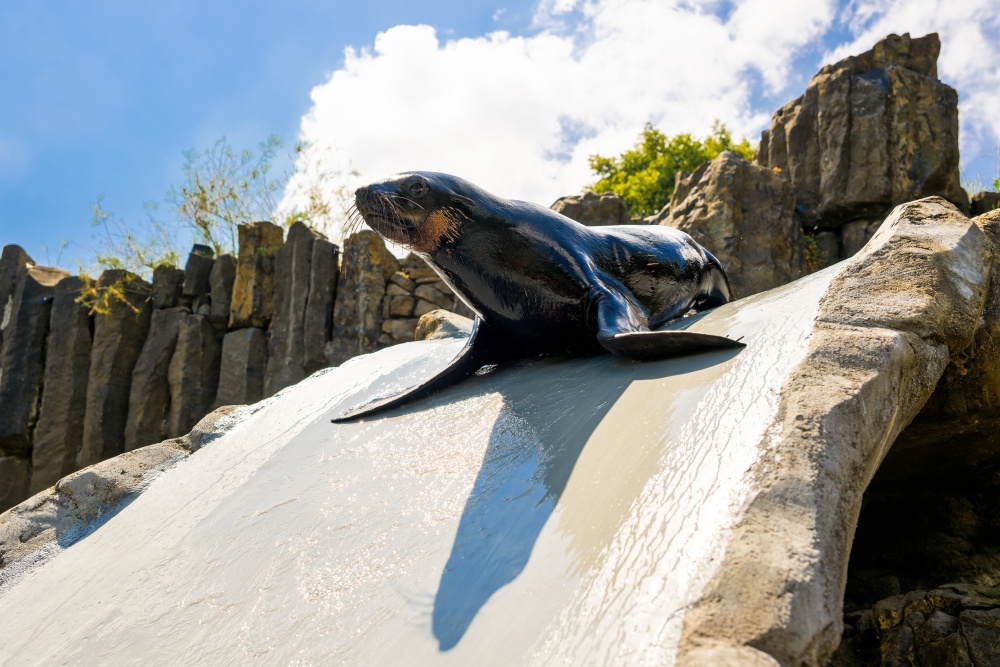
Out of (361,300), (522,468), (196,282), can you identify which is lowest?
(522,468)

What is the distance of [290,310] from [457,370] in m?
7.58

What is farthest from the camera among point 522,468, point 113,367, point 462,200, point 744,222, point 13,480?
point 113,367

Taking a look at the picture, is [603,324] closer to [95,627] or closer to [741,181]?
[95,627]

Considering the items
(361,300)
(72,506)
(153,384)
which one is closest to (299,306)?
(361,300)

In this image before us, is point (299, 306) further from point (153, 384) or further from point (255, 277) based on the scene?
point (153, 384)

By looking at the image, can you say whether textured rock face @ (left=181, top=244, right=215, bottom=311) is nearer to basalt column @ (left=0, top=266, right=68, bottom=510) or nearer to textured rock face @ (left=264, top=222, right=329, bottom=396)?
textured rock face @ (left=264, top=222, right=329, bottom=396)

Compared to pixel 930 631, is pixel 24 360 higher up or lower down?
higher up

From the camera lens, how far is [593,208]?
8602 millimetres

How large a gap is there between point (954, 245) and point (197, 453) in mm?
3387

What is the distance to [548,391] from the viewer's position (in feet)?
10.0

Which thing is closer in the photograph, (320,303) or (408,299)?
(408,299)

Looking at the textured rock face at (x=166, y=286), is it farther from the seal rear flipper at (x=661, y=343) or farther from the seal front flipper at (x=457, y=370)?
the seal rear flipper at (x=661, y=343)

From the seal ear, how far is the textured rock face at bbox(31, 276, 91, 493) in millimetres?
10463

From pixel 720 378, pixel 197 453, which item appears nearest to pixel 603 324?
pixel 720 378
